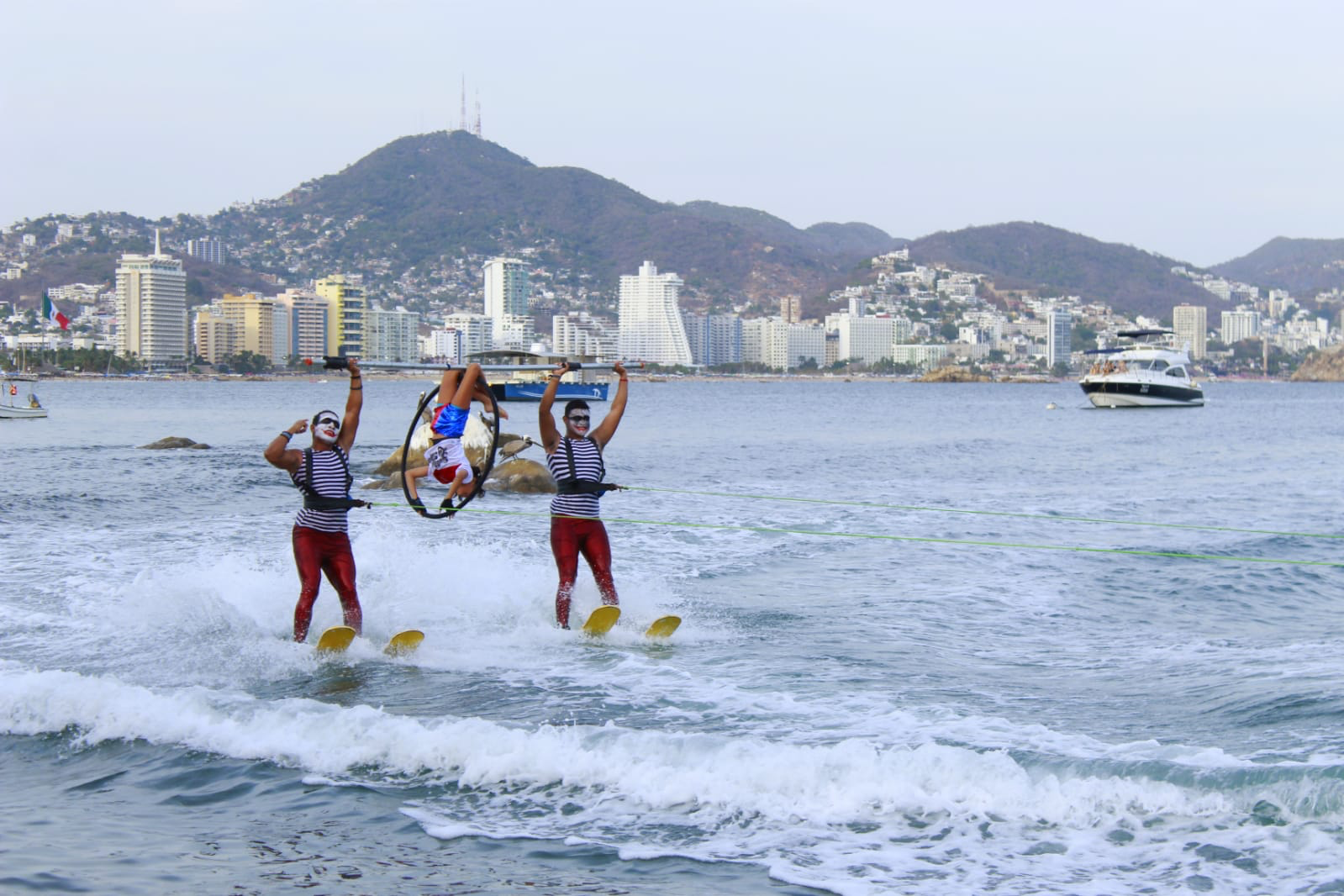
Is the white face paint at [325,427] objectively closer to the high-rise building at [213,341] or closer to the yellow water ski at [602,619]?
the yellow water ski at [602,619]

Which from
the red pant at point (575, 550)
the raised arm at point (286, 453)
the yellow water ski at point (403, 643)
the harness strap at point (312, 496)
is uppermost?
the raised arm at point (286, 453)

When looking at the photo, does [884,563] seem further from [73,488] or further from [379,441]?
[379,441]

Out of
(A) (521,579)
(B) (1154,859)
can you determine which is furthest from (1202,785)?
(A) (521,579)

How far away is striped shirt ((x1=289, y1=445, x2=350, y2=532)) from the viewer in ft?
36.3

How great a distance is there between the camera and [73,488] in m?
27.3

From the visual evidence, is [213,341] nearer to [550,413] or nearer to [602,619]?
[550,413]

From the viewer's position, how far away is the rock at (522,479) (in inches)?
1032

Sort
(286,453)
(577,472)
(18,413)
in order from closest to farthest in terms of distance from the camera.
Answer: (286,453)
(577,472)
(18,413)

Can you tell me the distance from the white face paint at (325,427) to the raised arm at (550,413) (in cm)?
177

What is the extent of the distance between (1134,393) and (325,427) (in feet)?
275

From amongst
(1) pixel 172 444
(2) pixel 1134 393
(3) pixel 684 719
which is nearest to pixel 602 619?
(3) pixel 684 719

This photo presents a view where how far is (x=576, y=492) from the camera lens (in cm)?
1176

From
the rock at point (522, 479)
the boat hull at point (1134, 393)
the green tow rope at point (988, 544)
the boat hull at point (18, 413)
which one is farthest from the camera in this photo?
the boat hull at point (1134, 393)

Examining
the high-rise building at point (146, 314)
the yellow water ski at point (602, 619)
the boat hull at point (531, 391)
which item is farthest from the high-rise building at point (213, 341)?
the yellow water ski at point (602, 619)
